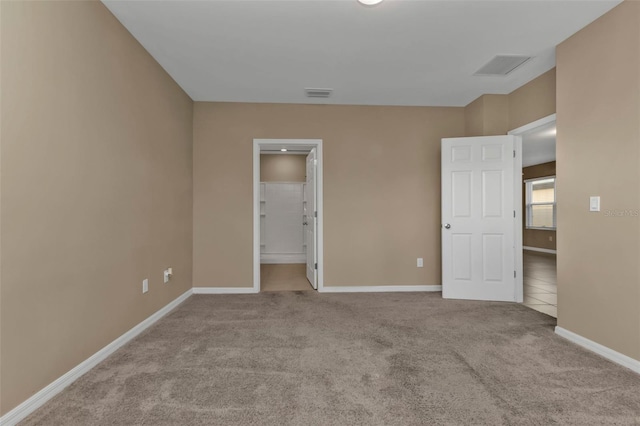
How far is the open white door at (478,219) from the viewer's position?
3943mm

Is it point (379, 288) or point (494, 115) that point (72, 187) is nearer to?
point (379, 288)

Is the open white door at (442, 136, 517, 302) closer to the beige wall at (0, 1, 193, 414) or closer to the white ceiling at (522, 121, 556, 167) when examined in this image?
the white ceiling at (522, 121, 556, 167)

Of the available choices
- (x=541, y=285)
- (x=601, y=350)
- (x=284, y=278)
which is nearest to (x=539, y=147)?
(x=541, y=285)

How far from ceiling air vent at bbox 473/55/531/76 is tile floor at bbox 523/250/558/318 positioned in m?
2.67

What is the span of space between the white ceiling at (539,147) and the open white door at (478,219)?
129 centimetres

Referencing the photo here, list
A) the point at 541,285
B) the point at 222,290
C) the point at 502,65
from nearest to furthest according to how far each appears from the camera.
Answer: the point at 502,65, the point at 222,290, the point at 541,285

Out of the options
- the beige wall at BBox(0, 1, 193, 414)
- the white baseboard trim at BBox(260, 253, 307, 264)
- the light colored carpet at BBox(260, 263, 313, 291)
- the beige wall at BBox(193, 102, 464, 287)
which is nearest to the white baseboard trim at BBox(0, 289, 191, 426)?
the beige wall at BBox(0, 1, 193, 414)

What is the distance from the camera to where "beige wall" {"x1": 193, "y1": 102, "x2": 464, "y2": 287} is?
Result: 4.38m

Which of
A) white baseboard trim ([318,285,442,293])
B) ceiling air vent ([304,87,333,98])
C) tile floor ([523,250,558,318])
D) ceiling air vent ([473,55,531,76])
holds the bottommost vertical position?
tile floor ([523,250,558,318])

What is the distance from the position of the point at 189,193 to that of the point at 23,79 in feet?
8.44

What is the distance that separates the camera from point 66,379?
1.97 m

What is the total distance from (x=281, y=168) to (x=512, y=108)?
4662 mm

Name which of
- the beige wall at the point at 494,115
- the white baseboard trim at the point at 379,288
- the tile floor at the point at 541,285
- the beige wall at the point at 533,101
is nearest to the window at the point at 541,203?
the tile floor at the point at 541,285

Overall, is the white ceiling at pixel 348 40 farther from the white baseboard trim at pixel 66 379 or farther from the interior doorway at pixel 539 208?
the interior doorway at pixel 539 208
